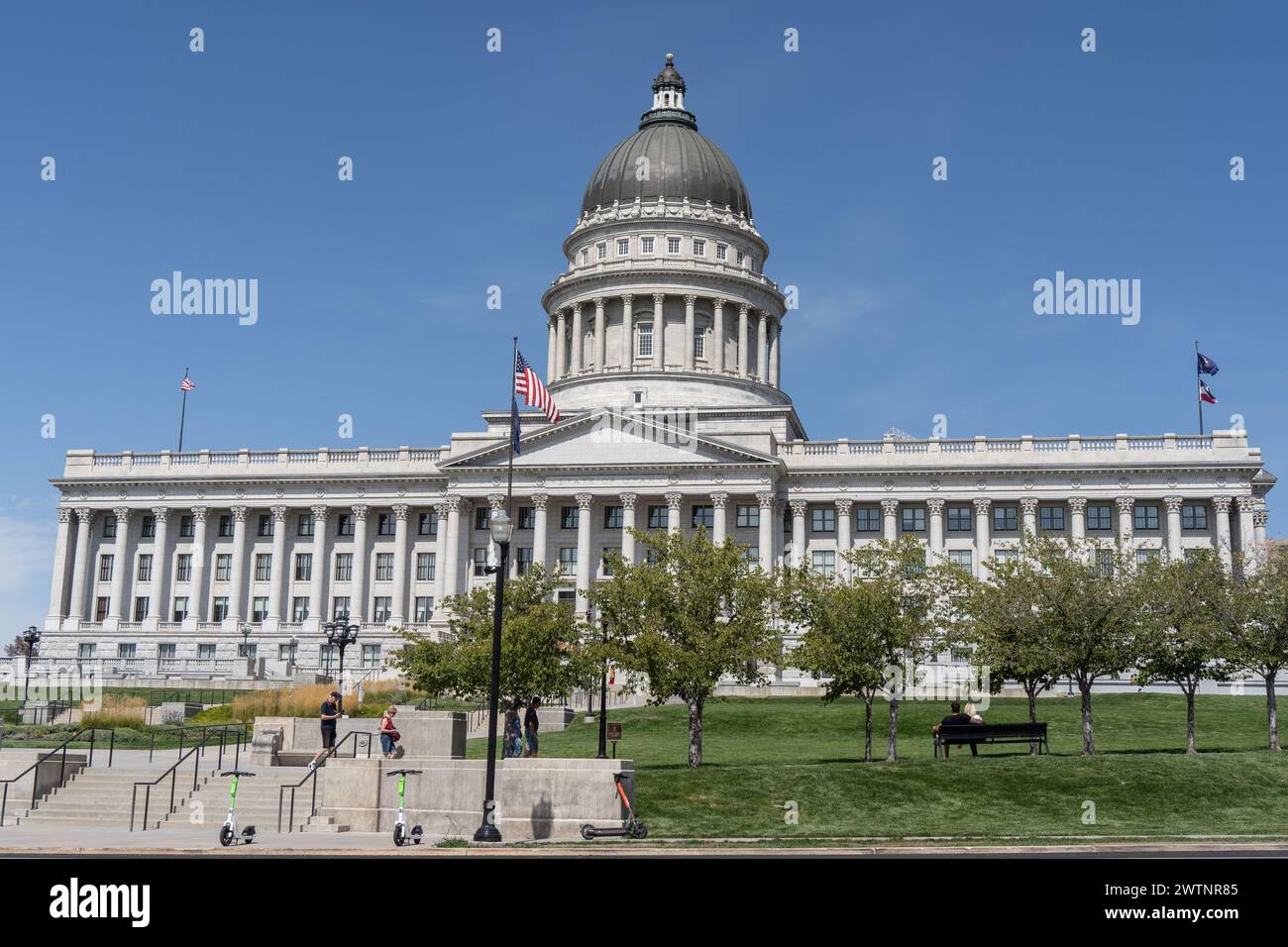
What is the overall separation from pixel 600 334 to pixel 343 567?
26.2 meters

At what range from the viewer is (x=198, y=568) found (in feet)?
283

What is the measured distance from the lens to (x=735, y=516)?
78625 mm

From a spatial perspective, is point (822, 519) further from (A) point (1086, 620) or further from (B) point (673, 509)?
(A) point (1086, 620)

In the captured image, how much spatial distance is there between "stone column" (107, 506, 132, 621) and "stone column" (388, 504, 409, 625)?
18.9 meters

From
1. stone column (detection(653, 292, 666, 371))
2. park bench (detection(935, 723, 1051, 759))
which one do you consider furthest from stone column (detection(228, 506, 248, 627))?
park bench (detection(935, 723, 1051, 759))

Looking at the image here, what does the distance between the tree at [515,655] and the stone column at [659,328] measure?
180ft

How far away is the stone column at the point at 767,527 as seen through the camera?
75625 mm

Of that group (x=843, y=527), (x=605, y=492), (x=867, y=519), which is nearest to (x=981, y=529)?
(x=867, y=519)

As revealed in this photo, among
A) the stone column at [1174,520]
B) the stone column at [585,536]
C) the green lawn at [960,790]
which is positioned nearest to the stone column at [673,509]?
the stone column at [585,536]

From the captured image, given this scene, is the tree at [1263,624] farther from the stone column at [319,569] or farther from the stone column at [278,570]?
the stone column at [278,570]

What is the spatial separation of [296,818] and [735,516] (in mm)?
55129
